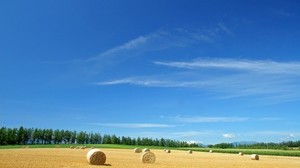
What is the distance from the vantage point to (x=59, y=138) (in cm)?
16900

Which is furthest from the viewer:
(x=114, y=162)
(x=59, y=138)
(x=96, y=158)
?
(x=59, y=138)

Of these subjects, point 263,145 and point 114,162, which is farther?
point 263,145

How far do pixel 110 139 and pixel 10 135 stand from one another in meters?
52.4

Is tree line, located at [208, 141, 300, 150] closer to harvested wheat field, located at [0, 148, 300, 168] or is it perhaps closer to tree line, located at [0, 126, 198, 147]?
tree line, located at [0, 126, 198, 147]

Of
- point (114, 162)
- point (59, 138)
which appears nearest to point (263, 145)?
point (59, 138)

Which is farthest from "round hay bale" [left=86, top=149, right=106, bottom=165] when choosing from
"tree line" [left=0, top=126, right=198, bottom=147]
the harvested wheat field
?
"tree line" [left=0, top=126, right=198, bottom=147]

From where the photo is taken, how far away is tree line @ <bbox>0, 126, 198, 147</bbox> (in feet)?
459

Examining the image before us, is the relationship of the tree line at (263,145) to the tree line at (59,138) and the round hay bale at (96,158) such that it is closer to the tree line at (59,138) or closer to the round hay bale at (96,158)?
the tree line at (59,138)

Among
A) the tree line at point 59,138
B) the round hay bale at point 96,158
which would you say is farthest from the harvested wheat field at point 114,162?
the tree line at point 59,138

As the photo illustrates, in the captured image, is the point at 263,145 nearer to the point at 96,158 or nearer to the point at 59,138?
the point at 59,138

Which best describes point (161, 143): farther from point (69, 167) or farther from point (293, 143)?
point (69, 167)

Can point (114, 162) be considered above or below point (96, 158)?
below

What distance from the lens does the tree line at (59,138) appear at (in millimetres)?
139988

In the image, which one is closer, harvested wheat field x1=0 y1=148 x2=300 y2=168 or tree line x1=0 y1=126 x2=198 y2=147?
harvested wheat field x1=0 y1=148 x2=300 y2=168
